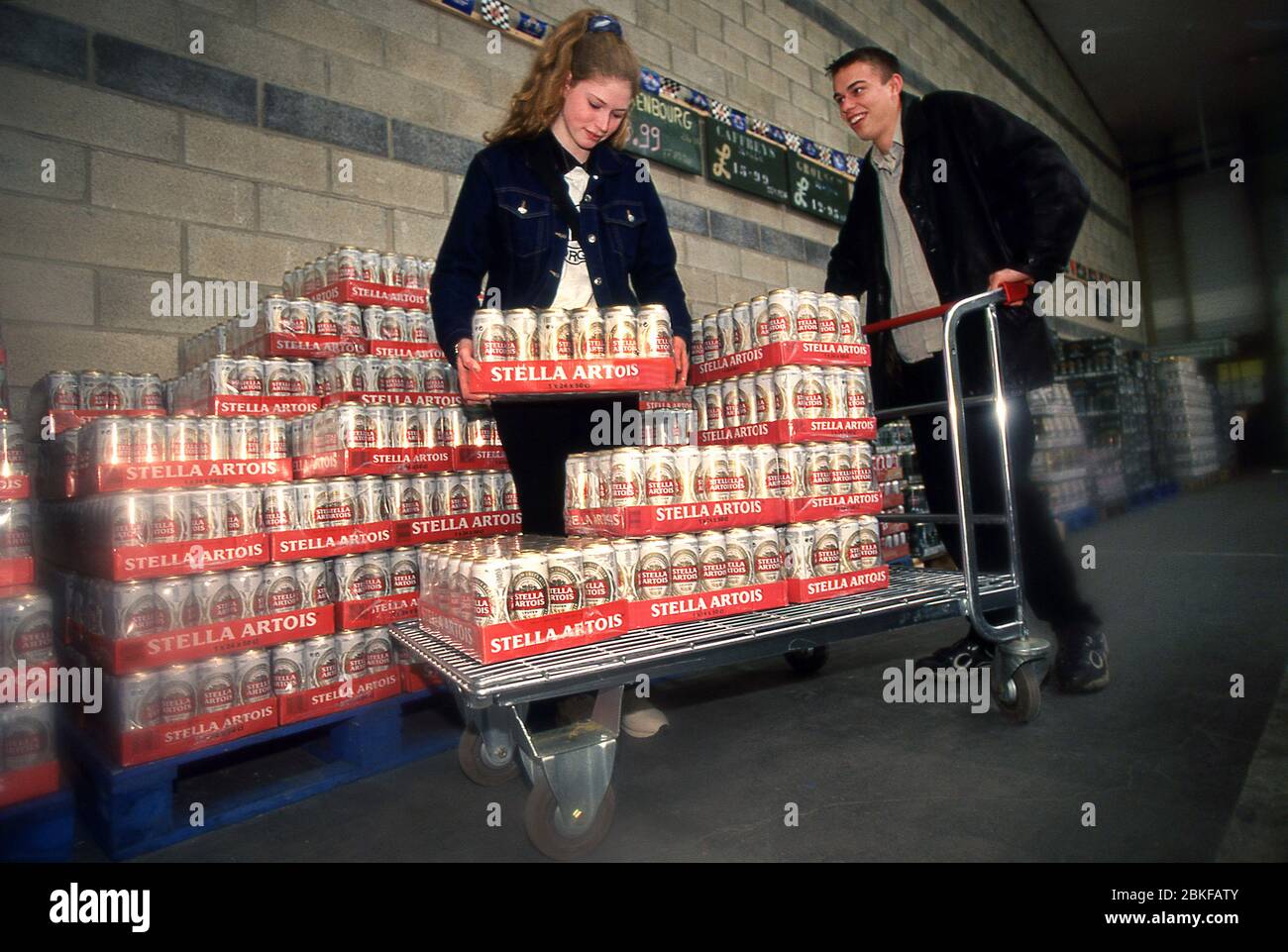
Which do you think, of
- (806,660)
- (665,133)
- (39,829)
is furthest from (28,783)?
(665,133)

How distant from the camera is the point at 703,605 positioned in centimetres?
178

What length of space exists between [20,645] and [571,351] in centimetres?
149

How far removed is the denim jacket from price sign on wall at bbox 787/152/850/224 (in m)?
4.66

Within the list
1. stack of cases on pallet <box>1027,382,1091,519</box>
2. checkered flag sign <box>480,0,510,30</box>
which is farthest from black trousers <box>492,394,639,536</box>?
stack of cases on pallet <box>1027,382,1091,519</box>

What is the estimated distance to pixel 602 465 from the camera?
1.86m

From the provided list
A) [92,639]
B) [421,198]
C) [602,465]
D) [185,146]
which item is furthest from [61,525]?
[421,198]

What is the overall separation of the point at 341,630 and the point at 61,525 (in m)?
1.04

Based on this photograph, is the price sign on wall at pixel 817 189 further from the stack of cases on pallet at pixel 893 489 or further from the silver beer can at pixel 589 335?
the silver beer can at pixel 589 335

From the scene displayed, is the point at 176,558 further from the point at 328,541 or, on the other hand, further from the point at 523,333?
the point at 523,333

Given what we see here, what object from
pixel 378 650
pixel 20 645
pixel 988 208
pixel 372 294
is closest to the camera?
pixel 20 645

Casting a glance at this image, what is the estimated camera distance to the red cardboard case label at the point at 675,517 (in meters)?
1.79

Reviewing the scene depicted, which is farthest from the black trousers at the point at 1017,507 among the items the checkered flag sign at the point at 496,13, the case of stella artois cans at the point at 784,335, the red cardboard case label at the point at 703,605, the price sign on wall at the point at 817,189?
the price sign on wall at the point at 817,189

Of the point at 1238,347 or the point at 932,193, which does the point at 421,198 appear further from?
the point at 1238,347

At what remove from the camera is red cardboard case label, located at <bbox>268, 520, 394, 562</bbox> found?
2.15 metres
